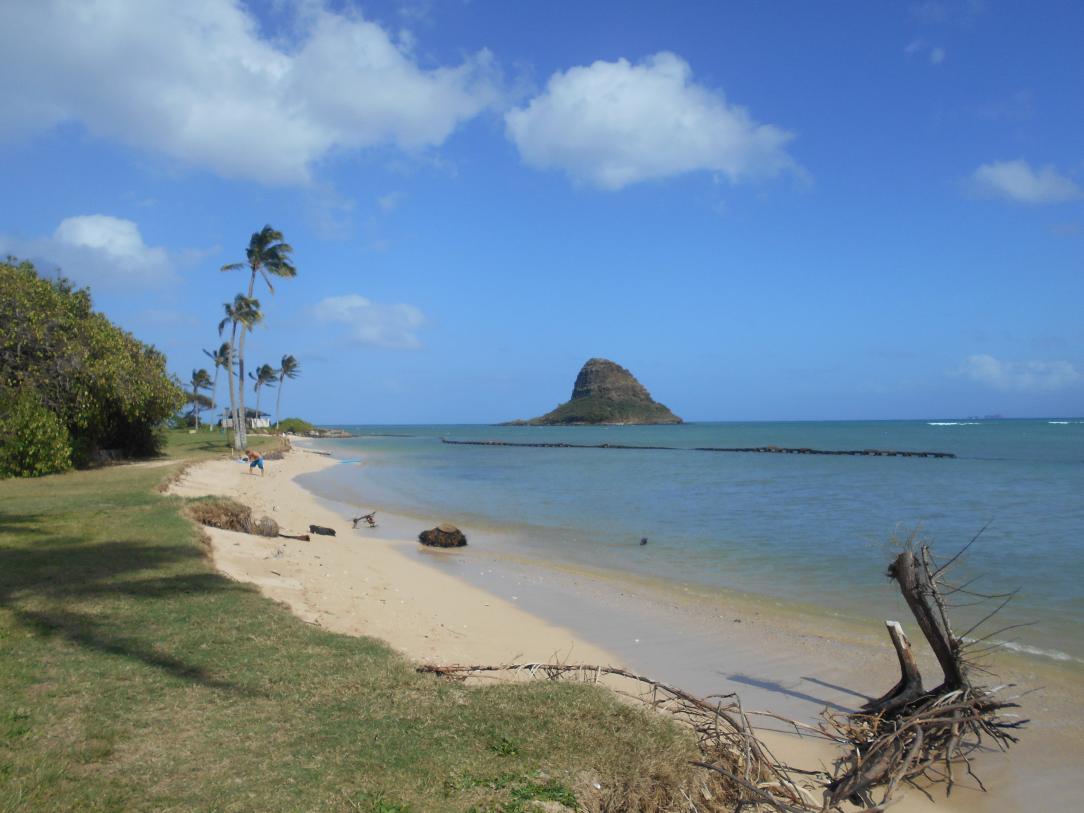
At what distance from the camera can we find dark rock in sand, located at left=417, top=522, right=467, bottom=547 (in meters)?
18.5

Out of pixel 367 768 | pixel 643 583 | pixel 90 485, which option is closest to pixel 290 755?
pixel 367 768

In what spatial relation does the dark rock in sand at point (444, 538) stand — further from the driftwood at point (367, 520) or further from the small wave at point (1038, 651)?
the small wave at point (1038, 651)

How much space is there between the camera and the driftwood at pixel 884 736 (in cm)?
489

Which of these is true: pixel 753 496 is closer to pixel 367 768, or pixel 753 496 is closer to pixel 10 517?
pixel 10 517

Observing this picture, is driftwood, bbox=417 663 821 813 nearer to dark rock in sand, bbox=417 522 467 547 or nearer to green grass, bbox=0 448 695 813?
green grass, bbox=0 448 695 813

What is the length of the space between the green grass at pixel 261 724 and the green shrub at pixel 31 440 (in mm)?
15619

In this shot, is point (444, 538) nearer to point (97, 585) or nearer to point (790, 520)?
point (97, 585)

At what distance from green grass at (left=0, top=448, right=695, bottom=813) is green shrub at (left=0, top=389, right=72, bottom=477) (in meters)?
15.6

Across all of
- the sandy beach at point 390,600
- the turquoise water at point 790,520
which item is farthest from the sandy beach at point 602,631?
the turquoise water at point 790,520

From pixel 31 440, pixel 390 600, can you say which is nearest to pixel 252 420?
pixel 31 440

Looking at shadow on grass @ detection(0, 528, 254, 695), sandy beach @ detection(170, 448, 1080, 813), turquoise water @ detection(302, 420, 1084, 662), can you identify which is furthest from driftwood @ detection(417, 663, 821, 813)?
turquoise water @ detection(302, 420, 1084, 662)

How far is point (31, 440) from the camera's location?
76.2ft

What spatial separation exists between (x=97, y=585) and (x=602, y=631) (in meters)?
7.06

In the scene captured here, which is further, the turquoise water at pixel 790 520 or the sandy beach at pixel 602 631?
the turquoise water at pixel 790 520
